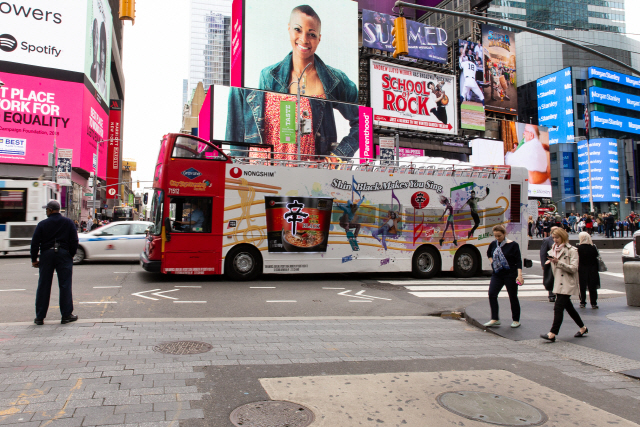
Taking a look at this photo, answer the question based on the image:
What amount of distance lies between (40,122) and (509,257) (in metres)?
43.7

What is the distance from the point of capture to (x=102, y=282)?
38.1 feet

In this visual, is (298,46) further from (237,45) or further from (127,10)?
(127,10)

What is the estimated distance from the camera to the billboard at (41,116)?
3875 centimetres

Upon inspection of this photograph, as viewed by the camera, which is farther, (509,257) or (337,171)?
(337,171)

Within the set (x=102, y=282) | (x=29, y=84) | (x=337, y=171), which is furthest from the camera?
(x=29, y=84)

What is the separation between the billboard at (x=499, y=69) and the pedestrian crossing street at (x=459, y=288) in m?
63.1

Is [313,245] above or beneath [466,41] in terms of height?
beneath

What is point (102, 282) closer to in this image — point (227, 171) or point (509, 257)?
point (227, 171)

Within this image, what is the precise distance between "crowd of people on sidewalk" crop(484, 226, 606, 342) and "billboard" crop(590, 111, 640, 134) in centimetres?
8769

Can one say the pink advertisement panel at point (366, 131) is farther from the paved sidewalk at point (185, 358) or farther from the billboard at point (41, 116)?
the paved sidewalk at point (185, 358)

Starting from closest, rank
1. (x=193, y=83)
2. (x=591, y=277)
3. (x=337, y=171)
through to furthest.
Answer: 1. (x=591, y=277)
2. (x=337, y=171)
3. (x=193, y=83)

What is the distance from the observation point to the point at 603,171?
3174 inches

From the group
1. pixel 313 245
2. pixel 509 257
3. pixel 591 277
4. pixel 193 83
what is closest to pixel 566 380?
pixel 509 257

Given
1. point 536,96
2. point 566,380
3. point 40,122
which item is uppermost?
point 536,96
